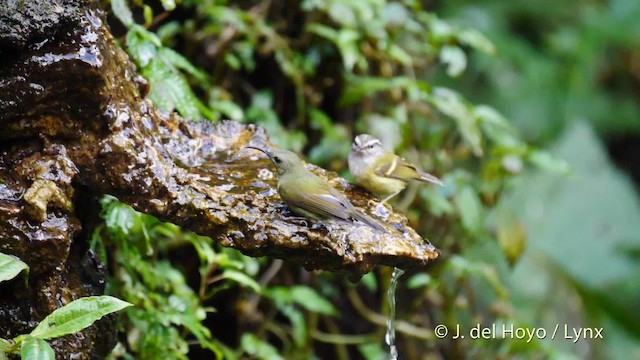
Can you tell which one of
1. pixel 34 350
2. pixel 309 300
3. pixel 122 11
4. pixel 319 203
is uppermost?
pixel 122 11

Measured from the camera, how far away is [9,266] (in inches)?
88.0

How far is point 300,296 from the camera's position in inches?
171

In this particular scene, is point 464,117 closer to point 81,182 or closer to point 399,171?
point 399,171

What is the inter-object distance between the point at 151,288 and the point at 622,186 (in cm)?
538

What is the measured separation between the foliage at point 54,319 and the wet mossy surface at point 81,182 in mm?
195

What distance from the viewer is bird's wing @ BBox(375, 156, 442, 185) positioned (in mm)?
3791

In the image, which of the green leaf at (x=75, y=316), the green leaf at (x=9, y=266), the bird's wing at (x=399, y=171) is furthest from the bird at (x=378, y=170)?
the green leaf at (x=9, y=266)

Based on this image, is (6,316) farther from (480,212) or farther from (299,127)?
(480,212)

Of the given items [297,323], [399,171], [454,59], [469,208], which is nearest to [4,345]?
[399,171]

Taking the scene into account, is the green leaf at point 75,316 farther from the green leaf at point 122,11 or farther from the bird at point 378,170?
the bird at point 378,170

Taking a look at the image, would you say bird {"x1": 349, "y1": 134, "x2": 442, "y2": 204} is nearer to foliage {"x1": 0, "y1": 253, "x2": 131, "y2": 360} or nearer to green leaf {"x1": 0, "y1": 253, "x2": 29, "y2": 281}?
foliage {"x1": 0, "y1": 253, "x2": 131, "y2": 360}

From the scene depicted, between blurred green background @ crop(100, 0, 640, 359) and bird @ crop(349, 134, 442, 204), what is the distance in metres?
0.70

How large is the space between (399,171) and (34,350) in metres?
2.18

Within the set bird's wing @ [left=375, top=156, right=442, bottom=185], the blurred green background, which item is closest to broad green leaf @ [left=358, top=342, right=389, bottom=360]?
the blurred green background
